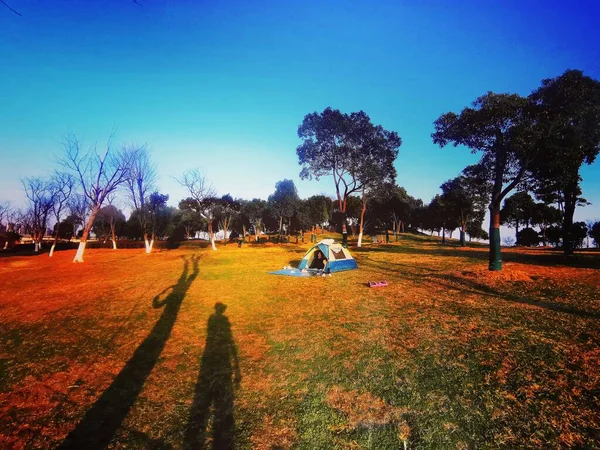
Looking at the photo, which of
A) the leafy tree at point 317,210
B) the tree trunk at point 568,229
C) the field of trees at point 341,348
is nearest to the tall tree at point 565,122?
the field of trees at point 341,348

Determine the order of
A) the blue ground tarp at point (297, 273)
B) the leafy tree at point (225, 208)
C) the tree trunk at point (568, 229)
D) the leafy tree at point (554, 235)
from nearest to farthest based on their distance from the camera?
the blue ground tarp at point (297, 273)
the tree trunk at point (568, 229)
the leafy tree at point (554, 235)
the leafy tree at point (225, 208)

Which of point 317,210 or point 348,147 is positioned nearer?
point 348,147

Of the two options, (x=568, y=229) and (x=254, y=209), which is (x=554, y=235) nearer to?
(x=568, y=229)

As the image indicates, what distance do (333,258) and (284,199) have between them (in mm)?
43255

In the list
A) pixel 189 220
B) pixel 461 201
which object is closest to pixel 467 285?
pixel 461 201

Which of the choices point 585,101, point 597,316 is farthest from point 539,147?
→ point 597,316

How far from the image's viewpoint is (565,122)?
14531mm

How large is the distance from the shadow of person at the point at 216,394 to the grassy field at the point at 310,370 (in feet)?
0.10

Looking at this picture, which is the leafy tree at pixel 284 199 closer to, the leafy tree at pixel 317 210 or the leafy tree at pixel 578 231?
the leafy tree at pixel 317 210

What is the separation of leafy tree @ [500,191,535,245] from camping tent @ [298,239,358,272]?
42.7 meters

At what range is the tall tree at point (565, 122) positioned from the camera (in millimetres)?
13984

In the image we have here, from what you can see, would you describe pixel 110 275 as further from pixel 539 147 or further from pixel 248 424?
pixel 539 147

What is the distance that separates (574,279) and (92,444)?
1823 centimetres

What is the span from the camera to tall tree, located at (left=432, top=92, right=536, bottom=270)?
1509 centimetres
